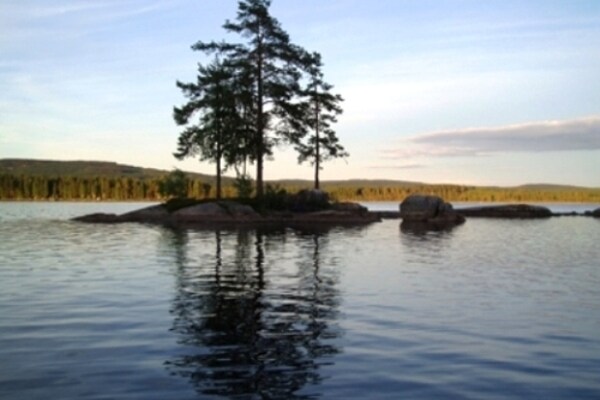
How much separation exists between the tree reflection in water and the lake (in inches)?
1.7

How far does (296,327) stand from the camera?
37.0ft

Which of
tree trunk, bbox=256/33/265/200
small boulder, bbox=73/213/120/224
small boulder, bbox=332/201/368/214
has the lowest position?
small boulder, bbox=73/213/120/224

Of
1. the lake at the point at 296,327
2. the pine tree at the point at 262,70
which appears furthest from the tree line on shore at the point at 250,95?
the lake at the point at 296,327

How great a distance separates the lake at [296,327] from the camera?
7859 millimetres

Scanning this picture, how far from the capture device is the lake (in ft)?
25.8

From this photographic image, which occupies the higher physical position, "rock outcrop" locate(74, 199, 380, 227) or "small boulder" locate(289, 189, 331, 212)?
"small boulder" locate(289, 189, 331, 212)

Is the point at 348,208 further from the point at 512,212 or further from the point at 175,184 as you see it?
the point at 512,212

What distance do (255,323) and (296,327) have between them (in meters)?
0.86

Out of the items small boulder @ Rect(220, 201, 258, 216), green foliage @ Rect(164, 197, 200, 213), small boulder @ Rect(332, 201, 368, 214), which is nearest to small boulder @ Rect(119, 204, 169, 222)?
green foliage @ Rect(164, 197, 200, 213)

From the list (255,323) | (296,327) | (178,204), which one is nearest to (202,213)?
(178,204)

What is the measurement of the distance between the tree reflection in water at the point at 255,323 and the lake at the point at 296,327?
1.7 inches

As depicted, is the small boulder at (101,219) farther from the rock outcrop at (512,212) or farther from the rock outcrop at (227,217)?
the rock outcrop at (512,212)

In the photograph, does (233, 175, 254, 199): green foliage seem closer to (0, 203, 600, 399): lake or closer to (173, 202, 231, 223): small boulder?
(173, 202, 231, 223): small boulder

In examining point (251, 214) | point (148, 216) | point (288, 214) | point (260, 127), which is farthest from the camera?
point (260, 127)
